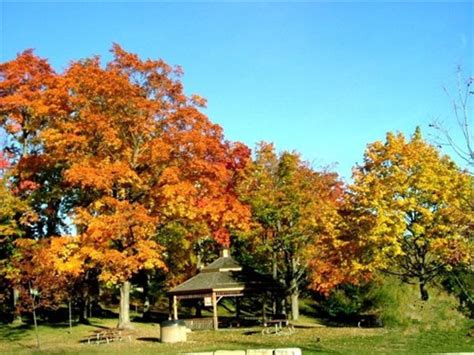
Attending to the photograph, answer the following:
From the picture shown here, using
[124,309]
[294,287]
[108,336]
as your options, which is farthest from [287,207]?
[108,336]

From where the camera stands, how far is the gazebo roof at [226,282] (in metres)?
33.0

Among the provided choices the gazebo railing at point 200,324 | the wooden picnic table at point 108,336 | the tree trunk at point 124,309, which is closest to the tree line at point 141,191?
the tree trunk at point 124,309

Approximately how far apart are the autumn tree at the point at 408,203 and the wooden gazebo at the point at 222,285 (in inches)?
283

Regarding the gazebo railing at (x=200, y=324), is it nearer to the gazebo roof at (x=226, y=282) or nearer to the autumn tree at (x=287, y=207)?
the gazebo roof at (x=226, y=282)

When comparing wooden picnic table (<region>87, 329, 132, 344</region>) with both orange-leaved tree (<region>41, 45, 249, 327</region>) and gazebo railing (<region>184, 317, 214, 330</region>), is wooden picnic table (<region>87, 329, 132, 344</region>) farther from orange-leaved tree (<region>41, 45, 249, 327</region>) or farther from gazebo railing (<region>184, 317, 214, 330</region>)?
gazebo railing (<region>184, 317, 214, 330</region>)

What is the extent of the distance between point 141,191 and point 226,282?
755 cm

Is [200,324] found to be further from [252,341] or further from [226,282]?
[252,341]

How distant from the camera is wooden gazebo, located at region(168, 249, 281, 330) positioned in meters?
32.9

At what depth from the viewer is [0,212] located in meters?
29.2

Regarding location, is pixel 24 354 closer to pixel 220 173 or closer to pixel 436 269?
pixel 220 173


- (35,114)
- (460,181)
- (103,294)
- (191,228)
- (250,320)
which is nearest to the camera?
(460,181)

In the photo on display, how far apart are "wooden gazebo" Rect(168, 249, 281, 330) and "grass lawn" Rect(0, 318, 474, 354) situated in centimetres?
235

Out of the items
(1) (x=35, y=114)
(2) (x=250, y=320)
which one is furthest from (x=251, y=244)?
(1) (x=35, y=114)

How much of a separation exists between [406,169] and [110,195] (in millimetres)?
15740
